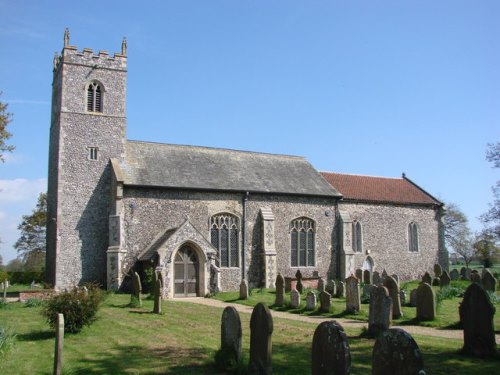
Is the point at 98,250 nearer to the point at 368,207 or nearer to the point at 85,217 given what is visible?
the point at 85,217

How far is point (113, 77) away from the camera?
83.1 feet

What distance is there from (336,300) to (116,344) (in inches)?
429

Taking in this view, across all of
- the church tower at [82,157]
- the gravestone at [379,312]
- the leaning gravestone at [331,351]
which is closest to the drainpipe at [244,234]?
the church tower at [82,157]

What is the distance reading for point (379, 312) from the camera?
36.2 feet

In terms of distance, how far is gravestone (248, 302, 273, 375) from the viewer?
7473 mm

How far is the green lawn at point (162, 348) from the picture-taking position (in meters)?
8.20

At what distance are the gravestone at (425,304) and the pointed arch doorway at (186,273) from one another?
11.9 metres

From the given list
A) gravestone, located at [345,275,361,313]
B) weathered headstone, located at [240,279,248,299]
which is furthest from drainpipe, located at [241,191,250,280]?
gravestone, located at [345,275,361,313]

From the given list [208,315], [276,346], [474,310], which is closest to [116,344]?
[276,346]

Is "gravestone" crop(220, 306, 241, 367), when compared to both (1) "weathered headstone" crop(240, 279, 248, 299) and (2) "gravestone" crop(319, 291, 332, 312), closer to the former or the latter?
(2) "gravestone" crop(319, 291, 332, 312)

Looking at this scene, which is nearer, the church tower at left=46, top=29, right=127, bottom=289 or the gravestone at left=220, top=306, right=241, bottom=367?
the gravestone at left=220, top=306, right=241, bottom=367

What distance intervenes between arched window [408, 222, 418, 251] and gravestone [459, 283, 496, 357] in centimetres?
2199

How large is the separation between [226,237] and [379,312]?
1456 centimetres

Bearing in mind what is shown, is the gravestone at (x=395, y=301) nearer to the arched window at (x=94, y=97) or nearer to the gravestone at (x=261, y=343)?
the gravestone at (x=261, y=343)
